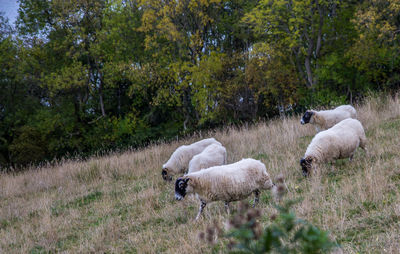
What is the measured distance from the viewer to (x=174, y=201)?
262 inches

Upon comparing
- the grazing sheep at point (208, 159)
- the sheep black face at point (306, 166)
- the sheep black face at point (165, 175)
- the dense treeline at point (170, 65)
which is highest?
the dense treeline at point (170, 65)

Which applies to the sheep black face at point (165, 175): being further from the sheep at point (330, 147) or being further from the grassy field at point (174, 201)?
the sheep at point (330, 147)

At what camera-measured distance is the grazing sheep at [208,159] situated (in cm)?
715

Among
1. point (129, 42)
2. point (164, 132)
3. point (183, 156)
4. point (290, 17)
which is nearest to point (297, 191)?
point (183, 156)

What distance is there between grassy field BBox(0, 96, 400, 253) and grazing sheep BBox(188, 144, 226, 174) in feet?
2.77

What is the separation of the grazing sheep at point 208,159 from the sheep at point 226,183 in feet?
6.11

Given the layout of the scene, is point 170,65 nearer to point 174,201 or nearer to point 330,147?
point 174,201

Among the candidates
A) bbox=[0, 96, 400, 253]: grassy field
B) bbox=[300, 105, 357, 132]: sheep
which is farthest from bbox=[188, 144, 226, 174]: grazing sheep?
bbox=[300, 105, 357, 132]: sheep

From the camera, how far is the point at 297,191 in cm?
550

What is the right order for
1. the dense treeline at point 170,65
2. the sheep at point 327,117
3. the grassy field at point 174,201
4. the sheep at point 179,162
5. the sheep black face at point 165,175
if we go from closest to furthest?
the grassy field at point 174,201
the sheep black face at point 165,175
the sheep at point 179,162
the sheep at point 327,117
the dense treeline at point 170,65

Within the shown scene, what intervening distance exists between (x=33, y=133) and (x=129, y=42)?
33.1 ft

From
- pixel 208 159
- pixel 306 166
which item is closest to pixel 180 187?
pixel 208 159

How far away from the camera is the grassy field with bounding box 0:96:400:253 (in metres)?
3.91

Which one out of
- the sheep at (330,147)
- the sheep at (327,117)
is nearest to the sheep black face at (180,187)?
the sheep at (330,147)
